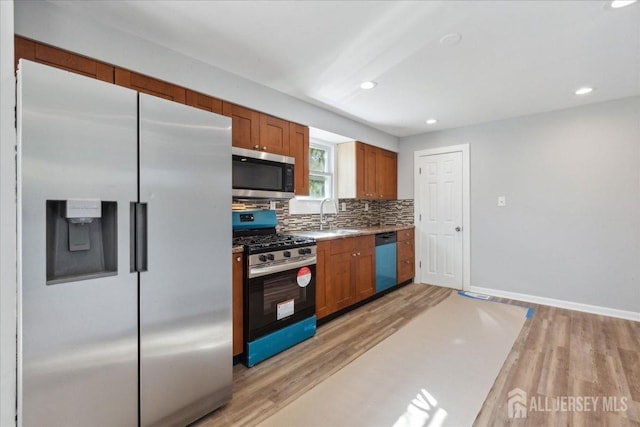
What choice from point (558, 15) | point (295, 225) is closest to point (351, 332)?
point (295, 225)

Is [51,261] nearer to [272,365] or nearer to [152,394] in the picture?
[152,394]

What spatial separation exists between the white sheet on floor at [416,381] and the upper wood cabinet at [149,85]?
226 centimetres

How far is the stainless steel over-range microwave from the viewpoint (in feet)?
8.21

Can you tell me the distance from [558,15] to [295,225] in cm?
288

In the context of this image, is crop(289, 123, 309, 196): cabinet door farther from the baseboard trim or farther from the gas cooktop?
the baseboard trim

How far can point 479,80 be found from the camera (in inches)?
105

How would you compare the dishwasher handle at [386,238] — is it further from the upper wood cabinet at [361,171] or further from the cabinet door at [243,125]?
the cabinet door at [243,125]

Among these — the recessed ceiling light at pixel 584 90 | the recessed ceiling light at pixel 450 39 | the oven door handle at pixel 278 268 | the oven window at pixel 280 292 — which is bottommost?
the oven window at pixel 280 292

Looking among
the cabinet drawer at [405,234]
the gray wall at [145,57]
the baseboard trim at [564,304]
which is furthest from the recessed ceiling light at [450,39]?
the baseboard trim at [564,304]

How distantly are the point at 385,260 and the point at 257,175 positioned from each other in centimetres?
217

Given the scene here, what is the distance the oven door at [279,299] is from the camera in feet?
7.35

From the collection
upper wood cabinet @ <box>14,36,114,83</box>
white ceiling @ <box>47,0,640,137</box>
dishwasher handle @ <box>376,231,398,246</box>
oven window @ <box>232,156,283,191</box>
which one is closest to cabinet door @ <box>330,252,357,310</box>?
dishwasher handle @ <box>376,231,398,246</box>

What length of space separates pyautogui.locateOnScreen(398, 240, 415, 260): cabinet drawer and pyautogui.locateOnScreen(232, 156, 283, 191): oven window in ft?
7.37

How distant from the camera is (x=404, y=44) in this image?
6.77ft
